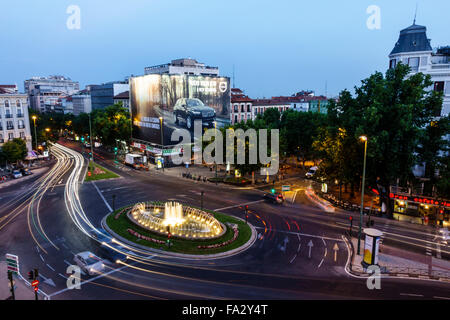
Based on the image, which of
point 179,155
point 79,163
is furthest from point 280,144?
point 79,163

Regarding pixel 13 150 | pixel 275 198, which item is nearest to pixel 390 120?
pixel 275 198

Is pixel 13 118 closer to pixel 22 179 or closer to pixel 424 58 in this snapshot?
pixel 22 179

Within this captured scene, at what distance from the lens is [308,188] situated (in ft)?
173

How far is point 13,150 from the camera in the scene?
63.9 metres

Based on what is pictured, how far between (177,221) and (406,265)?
72.9 ft

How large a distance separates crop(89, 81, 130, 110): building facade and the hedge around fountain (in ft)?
348

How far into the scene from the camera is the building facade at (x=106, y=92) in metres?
130

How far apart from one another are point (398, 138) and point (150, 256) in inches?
1151

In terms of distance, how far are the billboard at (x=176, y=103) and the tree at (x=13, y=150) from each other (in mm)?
26957

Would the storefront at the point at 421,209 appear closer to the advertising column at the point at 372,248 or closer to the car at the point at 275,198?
the car at the point at 275,198

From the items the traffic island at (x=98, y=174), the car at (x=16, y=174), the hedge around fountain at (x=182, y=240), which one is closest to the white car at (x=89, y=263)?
the hedge around fountain at (x=182, y=240)

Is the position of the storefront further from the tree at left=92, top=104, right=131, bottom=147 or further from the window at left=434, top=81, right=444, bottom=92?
the tree at left=92, top=104, right=131, bottom=147

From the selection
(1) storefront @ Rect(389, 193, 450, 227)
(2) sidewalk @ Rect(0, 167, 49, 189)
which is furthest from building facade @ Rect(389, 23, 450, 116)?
(2) sidewalk @ Rect(0, 167, 49, 189)

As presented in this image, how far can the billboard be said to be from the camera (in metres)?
69.9
